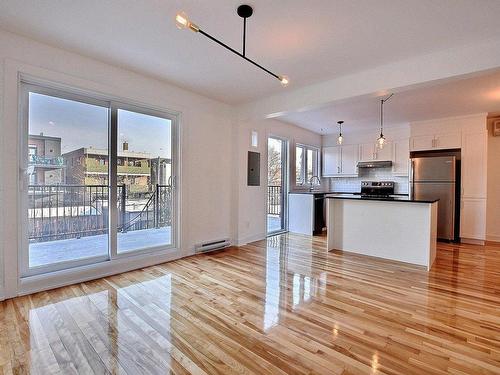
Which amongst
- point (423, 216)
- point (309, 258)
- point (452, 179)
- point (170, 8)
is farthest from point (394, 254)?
point (170, 8)

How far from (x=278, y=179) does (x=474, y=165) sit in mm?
3943

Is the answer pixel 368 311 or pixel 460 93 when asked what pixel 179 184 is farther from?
pixel 460 93

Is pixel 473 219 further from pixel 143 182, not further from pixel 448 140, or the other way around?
pixel 143 182

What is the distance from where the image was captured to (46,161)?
296cm

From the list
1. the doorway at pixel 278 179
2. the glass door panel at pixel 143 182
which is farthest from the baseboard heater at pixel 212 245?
the doorway at pixel 278 179

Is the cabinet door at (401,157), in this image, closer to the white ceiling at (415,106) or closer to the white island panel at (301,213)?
the white ceiling at (415,106)

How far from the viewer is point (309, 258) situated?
4055 millimetres

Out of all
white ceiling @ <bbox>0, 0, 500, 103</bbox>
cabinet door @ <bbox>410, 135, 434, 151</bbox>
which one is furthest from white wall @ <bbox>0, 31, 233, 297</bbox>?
cabinet door @ <bbox>410, 135, 434, 151</bbox>

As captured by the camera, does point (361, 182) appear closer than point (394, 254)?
No

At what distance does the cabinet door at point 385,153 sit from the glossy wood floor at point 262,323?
3.35 meters

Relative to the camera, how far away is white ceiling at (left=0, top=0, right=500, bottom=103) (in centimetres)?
211

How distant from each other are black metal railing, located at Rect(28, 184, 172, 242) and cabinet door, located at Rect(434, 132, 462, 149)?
558 cm

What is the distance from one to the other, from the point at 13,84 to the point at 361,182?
685 centimetres

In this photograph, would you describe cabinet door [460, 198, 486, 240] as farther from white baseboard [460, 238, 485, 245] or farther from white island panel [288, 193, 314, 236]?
white island panel [288, 193, 314, 236]
